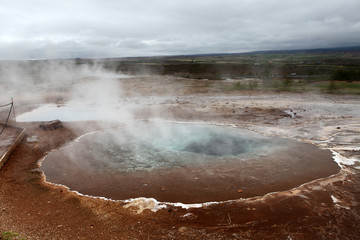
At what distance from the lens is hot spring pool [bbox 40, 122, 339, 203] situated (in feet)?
18.2

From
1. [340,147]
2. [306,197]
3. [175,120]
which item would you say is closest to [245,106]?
[175,120]

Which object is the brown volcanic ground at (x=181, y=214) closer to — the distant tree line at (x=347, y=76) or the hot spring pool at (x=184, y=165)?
the hot spring pool at (x=184, y=165)

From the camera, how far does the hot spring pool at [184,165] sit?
18.2ft

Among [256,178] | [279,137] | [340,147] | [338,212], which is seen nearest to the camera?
[338,212]

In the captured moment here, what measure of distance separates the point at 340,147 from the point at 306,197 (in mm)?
3643

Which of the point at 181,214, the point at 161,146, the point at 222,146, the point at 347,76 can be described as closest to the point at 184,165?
the point at 161,146

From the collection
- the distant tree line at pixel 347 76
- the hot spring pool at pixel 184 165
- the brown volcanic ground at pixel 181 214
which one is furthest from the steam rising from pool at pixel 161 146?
the distant tree line at pixel 347 76

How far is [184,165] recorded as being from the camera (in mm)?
6637

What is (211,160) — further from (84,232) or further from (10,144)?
(10,144)

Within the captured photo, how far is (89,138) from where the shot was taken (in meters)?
8.99

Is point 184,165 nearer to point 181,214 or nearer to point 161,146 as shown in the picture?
point 161,146

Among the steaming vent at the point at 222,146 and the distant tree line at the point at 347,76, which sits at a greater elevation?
the distant tree line at the point at 347,76

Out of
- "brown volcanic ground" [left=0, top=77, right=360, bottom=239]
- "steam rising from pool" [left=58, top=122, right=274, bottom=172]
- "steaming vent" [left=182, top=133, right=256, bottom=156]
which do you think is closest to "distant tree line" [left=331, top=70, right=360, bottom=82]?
"brown volcanic ground" [left=0, top=77, right=360, bottom=239]

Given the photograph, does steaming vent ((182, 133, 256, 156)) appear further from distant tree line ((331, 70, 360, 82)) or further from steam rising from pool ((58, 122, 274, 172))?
distant tree line ((331, 70, 360, 82))
